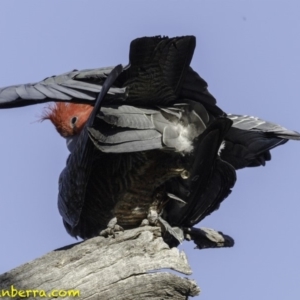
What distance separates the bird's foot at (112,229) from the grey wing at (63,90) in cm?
90

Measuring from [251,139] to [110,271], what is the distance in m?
1.76

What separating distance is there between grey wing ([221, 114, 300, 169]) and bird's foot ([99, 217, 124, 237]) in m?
1.10

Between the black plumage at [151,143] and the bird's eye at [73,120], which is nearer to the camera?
the black plumage at [151,143]

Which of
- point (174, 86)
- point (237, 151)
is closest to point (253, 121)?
point (237, 151)

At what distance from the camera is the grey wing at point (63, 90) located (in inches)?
218

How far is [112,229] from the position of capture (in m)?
5.90

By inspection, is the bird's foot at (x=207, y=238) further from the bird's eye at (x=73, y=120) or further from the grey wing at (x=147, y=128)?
the bird's eye at (x=73, y=120)

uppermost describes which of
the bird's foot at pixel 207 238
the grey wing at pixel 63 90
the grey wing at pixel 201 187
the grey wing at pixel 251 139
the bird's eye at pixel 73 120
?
the grey wing at pixel 63 90

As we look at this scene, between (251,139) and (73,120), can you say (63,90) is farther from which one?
(251,139)

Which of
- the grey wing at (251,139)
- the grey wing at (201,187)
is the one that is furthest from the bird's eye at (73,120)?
the grey wing at (251,139)

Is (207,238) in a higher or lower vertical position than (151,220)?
lower

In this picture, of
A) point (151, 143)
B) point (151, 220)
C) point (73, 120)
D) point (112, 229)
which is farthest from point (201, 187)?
point (73, 120)

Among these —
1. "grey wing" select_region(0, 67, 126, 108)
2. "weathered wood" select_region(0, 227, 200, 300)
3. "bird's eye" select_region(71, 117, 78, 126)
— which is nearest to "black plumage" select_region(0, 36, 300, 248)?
"grey wing" select_region(0, 67, 126, 108)

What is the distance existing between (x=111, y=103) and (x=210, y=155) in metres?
0.83
